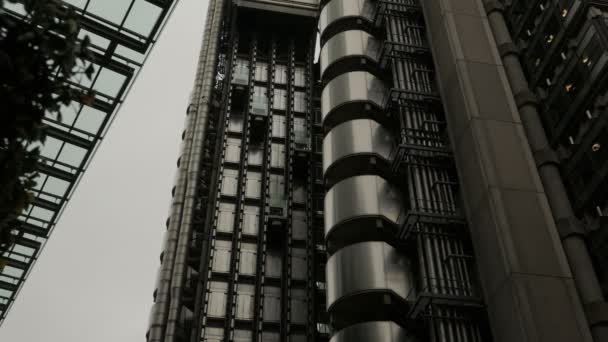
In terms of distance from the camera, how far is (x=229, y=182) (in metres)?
49.3

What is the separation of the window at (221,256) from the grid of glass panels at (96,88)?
55.4 feet

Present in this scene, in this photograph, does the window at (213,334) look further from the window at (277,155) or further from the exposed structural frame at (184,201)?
the window at (277,155)

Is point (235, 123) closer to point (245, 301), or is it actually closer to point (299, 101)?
point (299, 101)

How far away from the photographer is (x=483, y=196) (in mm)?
26234

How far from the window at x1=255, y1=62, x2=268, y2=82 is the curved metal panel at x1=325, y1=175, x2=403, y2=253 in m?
25.4

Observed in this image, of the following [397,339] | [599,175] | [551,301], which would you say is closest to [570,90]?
[599,175]

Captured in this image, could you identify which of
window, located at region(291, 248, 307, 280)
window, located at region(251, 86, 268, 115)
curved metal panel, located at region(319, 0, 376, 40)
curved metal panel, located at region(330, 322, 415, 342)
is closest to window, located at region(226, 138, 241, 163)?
window, located at region(251, 86, 268, 115)

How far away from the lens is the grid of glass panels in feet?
70.9

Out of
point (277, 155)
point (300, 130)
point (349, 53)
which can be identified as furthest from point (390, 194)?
point (300, 130)

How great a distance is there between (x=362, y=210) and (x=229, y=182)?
1927 centimetres

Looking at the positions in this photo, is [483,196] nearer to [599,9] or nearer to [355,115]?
[599,9]

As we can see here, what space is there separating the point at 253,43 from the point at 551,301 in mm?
42812

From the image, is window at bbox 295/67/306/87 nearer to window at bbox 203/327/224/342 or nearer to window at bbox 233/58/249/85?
window at bbox 233/58/249/85

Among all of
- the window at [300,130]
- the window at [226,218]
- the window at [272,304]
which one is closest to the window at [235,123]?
the window at [300,130]
